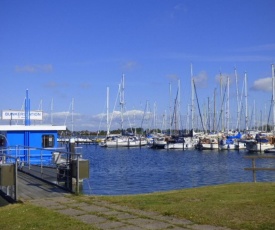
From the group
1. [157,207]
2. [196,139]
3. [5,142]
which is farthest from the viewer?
[196,139]

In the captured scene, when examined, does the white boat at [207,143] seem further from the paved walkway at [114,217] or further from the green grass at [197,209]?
the paved walkway at [114,217]

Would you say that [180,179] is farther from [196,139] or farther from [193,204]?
[196,139]

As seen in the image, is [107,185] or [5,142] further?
[107,185]

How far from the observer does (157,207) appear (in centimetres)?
1291

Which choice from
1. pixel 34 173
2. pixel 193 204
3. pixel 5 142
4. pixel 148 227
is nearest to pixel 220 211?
pixel 193 204

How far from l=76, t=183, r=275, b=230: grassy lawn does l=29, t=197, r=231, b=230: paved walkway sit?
0.40 m

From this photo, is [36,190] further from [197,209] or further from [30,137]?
[30,137]

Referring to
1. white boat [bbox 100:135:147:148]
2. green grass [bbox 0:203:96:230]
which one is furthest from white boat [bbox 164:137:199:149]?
green grass [bbox 0:203:96:230]

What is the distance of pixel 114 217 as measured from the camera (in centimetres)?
1175

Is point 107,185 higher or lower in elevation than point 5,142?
lower

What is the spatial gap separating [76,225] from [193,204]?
12.4 feet

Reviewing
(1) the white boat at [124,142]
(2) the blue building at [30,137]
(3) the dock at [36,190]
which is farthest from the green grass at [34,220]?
(1) the white boat at [124,142]

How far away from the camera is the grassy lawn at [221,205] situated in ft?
35.5

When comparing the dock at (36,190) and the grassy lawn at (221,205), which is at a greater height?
the grassy lawn at (221,205)
